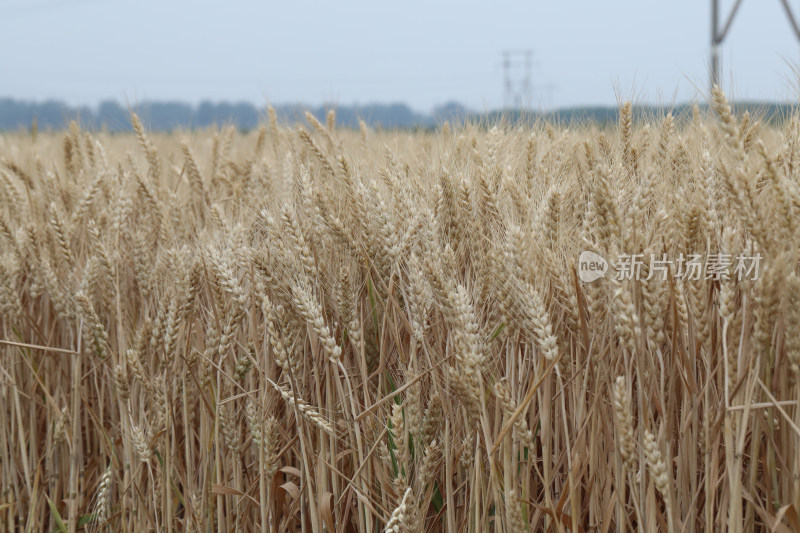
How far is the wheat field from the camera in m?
1.14

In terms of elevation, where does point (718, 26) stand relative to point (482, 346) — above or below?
above

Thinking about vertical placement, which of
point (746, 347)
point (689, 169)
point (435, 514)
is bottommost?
point (435, 514)

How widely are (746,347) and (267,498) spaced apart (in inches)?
42.6

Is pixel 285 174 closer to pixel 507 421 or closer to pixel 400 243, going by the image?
pixel 400 243

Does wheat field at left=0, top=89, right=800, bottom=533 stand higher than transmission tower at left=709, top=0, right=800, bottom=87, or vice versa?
transmission tower at left=709, top=0, right=800, bottom=87

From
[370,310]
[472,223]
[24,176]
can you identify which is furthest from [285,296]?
[24,176]

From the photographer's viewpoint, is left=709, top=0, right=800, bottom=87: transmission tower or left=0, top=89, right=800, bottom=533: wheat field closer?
left=0, top=89, right=800, bottom=533: wheat field

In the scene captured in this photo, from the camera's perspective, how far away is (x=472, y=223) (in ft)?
4.92

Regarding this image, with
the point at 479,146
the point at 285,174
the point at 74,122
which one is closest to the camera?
the point at 479,146

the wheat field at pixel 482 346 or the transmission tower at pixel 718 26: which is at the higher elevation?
the transmission tower at pixel 718 26

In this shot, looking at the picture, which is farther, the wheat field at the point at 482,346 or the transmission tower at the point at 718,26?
the transmission tower at the point at 718,26

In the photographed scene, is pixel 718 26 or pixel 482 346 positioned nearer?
pixel 482 346

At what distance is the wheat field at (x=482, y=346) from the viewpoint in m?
1.14

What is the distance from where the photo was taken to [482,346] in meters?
1.25
